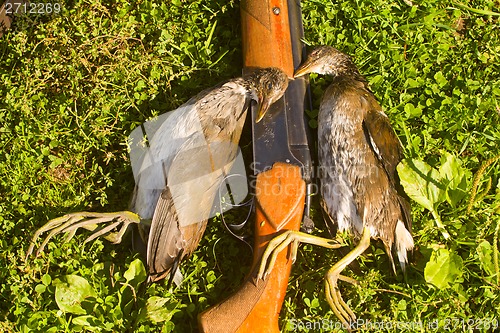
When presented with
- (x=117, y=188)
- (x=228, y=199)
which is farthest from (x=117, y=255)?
(x=228, y=199)

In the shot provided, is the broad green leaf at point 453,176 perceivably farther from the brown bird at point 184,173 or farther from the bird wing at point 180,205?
the bird wing at point 180,205

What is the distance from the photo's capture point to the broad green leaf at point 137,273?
12.8ft

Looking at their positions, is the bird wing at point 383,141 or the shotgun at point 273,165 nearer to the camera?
the shotgun at point 273,165

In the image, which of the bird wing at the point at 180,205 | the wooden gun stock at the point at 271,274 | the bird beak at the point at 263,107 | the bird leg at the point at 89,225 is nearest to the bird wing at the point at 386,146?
the wooden gun stock at the point at 271,274

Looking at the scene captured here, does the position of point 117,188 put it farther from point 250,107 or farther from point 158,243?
point 250,107

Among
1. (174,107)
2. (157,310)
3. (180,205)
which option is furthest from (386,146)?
(157,310)

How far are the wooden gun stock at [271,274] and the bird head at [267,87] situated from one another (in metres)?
0.43

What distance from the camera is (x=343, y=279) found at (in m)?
3.85

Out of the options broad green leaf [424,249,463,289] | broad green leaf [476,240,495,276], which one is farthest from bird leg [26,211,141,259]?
broad green leaf [476,240,495,276]

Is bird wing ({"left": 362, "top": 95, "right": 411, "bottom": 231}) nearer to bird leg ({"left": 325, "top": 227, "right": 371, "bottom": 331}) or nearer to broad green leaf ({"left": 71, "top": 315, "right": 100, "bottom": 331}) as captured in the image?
bird leg ({"left": 325, "top": 227, "right": 371, "bottom": 331})

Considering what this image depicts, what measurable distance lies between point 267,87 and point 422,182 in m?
1.20

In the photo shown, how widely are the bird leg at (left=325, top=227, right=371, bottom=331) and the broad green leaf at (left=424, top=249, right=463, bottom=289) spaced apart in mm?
412

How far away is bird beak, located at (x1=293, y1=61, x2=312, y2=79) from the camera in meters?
4.08

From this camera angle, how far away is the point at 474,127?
436 centimetres
